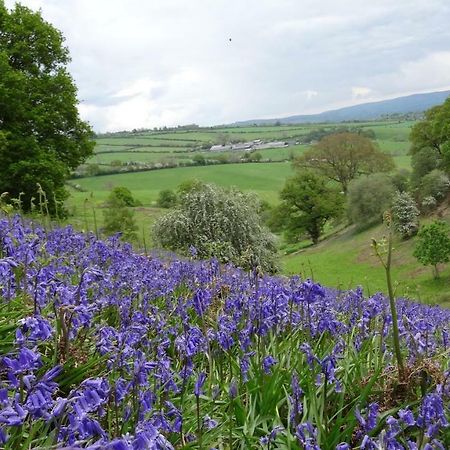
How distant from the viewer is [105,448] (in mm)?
1979

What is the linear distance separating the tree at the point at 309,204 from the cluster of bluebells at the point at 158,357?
66.9 meters

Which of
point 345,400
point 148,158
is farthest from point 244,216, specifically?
point 148,158

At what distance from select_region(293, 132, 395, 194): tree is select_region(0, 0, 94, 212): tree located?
51.5m

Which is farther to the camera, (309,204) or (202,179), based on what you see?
(202,179)

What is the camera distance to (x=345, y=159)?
268ft

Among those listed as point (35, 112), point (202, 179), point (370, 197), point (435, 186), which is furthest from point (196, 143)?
point (35, 112)

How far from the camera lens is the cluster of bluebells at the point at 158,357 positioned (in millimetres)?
2725

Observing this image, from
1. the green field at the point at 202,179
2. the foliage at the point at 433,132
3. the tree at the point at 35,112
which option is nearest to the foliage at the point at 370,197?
the foliage at the point at 433,132

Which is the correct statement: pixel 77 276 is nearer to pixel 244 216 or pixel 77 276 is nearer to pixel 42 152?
pixel 244 216

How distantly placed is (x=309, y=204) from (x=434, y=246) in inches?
1175

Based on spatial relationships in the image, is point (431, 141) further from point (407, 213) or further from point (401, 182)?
point (407, 213)

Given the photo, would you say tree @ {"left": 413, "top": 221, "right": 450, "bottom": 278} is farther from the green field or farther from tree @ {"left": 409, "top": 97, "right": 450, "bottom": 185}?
the green field

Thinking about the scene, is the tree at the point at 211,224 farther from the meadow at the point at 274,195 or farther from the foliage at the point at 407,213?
the foliage at the point at 407,213

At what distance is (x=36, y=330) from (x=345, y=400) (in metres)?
3.08
